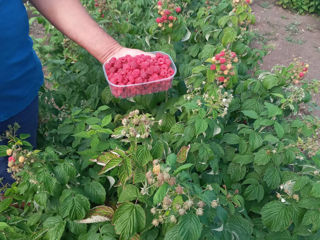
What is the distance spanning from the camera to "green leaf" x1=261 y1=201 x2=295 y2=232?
1.50 m

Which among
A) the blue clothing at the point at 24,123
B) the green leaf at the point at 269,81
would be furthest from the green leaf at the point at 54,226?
the green leaf at the point at 269,81

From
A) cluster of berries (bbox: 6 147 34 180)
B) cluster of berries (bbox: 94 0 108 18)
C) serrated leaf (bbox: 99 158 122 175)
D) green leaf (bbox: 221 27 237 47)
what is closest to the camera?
cluster of berries (bbox: 6 147 34 180)

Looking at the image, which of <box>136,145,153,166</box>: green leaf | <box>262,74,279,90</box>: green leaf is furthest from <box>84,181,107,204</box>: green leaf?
<box>262,74,279,90</box>: green leaf

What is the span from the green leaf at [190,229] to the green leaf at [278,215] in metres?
0.66

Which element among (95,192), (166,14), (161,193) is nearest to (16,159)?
(95,192)

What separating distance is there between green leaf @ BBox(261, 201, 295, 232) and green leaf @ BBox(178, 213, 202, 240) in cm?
66

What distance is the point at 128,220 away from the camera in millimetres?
1292

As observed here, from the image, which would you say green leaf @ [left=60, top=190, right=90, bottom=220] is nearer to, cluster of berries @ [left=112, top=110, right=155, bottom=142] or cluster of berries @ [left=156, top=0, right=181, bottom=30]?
cluster of berries @ [left=112, top=110, right=155, bottom=142]

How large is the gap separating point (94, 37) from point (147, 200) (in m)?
1.11

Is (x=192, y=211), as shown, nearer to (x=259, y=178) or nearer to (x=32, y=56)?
(x=259, y=178)

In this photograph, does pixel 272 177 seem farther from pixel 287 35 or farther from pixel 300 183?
pixel 287 35

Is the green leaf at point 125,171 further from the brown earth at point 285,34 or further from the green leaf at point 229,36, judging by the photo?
the brown earth at point 285,34

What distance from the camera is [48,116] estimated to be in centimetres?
240

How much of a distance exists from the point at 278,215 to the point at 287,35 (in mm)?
5260
